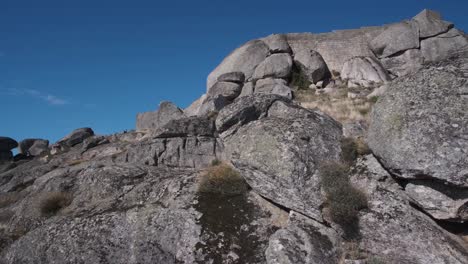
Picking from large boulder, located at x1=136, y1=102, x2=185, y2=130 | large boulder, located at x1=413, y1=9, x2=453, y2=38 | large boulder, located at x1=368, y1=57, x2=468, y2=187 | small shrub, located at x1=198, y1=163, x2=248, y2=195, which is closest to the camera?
large boulder, located at x1=368, y1=57, x2=468, y2=187

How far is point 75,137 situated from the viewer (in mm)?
38094

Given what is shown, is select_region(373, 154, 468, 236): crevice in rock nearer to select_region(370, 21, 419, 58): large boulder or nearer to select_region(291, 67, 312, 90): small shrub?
select_region(291, 67, 312, 90): small shrub

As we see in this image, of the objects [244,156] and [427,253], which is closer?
[427,253]

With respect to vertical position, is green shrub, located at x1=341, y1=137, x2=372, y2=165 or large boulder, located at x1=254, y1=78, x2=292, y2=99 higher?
large boulder, located at x1=254, y1=78, x2=292, y2=99

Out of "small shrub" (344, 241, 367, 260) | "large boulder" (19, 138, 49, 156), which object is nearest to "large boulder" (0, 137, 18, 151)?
"large boulder" (19, 138, 49, 156)

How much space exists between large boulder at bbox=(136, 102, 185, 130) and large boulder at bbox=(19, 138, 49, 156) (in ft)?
80.6

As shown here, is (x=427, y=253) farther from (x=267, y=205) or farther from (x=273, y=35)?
(x=273, y=35)

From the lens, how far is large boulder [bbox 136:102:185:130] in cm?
2947

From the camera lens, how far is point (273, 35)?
99.0 ft

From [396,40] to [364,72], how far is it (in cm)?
347

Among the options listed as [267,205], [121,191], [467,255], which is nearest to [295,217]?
[267,205]

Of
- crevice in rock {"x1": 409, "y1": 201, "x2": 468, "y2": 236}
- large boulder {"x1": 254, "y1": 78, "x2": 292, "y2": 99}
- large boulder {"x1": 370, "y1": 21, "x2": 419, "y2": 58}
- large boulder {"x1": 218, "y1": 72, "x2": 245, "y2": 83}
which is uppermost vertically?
large boulder {"x1": 370, "y1": 21, "x2": 419, "y2": 58}

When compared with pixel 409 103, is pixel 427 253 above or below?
below

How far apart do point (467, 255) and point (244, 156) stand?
554 centimetres
